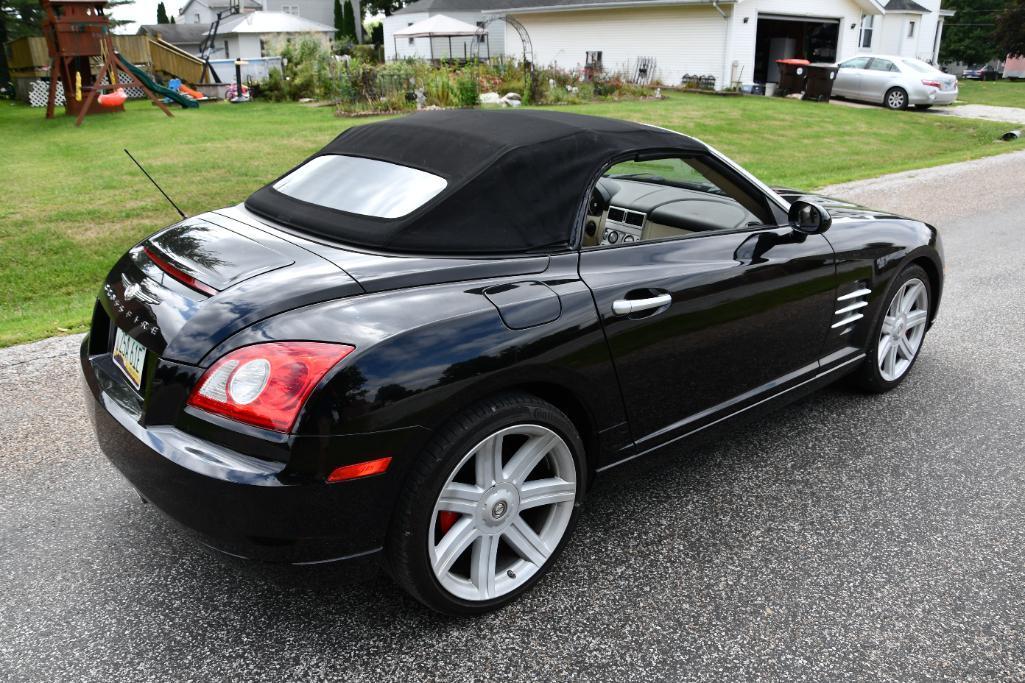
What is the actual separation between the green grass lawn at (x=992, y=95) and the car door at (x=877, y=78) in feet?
14.4

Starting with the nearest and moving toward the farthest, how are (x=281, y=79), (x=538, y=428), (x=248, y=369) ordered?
(x=248, y=369), (x=538, y=428), (x=281, y=79)

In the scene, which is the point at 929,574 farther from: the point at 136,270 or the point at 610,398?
the point at 136,270

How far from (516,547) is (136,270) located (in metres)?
1.65

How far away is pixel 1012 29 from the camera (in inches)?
1745

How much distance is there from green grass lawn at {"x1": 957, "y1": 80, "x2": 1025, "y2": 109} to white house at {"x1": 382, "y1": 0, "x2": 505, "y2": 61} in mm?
21559

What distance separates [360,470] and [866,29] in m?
36.4

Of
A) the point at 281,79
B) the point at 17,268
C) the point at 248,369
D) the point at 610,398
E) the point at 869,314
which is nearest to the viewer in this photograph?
the point at 248,369

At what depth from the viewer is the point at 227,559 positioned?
2.38 metres

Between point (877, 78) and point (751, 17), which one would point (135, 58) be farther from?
point (877, 78)

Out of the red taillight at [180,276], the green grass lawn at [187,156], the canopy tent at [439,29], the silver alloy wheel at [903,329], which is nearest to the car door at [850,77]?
the green grass lawn at [187,156]

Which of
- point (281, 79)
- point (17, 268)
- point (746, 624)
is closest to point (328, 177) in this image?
point (746, 624)

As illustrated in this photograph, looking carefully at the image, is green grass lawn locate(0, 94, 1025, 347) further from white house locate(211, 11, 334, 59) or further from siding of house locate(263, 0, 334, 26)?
siding of house locate(263, 0, 334, 26)

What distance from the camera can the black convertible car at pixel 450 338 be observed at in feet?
7.65

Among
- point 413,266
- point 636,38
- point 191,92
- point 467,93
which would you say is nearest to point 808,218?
point 413,266
